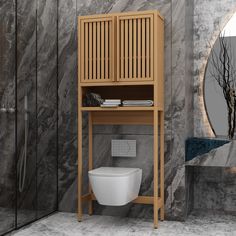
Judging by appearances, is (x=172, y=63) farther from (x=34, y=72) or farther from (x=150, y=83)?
(x=34, y=72)

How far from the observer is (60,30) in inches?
157

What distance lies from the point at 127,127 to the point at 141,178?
48 cm

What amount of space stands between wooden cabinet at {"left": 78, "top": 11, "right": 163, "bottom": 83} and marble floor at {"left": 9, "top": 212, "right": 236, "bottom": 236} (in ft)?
4.04

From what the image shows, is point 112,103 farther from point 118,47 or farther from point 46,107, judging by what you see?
point 46,107

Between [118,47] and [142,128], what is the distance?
0.76 meters

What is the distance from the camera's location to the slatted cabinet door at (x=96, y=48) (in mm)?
3563

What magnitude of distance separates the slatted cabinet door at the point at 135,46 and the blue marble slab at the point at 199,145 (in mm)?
689

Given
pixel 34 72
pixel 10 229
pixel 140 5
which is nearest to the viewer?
pixel 10 229

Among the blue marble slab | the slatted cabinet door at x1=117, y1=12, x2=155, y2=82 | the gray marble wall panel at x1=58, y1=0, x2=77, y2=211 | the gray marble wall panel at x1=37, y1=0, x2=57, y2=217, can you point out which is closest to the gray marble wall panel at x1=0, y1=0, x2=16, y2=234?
the gray marble wall panel at x1=37, y1=0, x2=57, y2=217

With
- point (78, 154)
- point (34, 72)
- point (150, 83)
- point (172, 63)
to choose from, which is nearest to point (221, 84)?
point (172, 63)

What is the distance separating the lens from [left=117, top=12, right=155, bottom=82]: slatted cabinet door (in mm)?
3490

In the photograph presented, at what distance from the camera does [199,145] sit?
11.8 feet

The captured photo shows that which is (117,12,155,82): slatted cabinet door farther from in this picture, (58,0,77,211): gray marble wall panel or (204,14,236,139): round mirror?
(204,14,236,139): round mirror

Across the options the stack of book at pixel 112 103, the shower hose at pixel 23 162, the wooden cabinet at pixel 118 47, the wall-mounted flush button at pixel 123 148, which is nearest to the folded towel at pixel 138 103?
the stack of book at pixel 112 103
